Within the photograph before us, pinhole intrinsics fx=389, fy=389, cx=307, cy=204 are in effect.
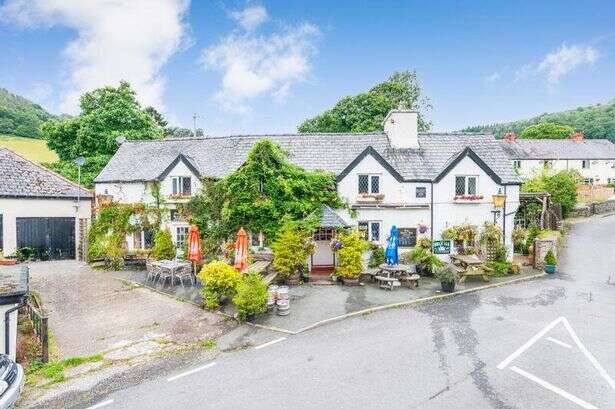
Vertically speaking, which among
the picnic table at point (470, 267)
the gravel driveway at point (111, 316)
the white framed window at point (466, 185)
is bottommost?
the gravel driveway at point (111, 316)

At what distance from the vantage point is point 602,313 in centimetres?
1597

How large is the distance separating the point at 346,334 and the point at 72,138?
130 feet

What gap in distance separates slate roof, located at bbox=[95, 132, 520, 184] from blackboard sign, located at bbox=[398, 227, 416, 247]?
311 centimetres

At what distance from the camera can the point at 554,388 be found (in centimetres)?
988

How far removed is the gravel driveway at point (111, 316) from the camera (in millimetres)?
13164

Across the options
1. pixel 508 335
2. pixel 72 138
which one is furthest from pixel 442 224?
pixel 72 138

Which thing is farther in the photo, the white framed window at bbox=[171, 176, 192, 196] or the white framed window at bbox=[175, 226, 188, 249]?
the white framed window at bbox=[171, 176, 192, 196]

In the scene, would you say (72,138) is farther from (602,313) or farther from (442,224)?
(602,313)

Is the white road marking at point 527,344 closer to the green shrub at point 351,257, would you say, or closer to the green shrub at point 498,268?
the green shrub at point 498,268

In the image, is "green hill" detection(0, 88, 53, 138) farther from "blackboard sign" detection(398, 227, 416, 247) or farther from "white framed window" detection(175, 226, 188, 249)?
"blackboard sign" detection(398, 227, 416, 247)

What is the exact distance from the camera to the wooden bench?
19.3 meters

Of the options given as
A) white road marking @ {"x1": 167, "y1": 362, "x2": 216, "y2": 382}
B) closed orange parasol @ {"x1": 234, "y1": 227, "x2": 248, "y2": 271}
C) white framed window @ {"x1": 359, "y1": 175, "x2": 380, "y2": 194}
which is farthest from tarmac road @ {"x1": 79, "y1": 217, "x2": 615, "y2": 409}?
white framed window @ {"x1": 359, "y1": 175, "x2": 380, "y2": 194}

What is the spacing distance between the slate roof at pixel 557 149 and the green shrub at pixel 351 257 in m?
52.5

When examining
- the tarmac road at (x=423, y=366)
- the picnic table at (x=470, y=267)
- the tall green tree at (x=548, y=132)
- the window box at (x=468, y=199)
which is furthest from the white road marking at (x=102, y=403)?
the tall green tree at (x=548, y=132)
